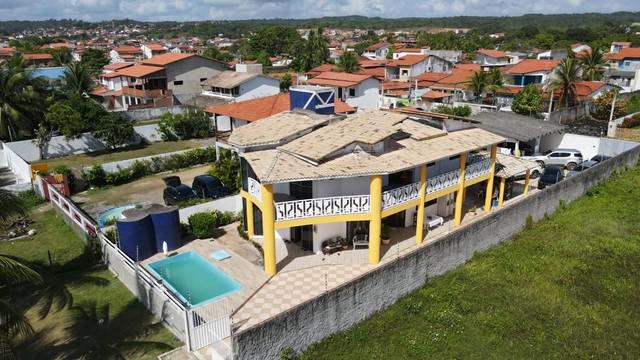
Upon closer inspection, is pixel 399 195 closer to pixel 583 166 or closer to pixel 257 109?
pixel 583 166

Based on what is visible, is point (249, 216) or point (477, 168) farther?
point (477, 168)

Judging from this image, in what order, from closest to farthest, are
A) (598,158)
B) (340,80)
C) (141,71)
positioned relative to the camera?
(598,158), (340,80), (141,71)

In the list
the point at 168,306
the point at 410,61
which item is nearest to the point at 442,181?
the point at 168,306

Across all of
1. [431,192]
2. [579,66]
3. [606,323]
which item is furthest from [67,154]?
[579,66]

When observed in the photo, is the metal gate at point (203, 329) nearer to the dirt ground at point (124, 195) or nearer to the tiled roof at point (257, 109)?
the dirt ground at point (124, 195)

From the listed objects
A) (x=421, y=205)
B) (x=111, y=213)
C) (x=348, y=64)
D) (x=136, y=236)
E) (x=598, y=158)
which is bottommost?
(x=111, y=213)

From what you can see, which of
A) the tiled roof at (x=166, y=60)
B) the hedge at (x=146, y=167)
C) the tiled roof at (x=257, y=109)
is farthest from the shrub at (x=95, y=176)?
the tiled roof at (x=166, y=60)
